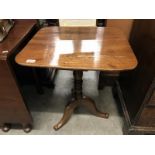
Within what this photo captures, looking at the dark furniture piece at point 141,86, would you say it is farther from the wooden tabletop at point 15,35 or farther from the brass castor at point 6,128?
the brass castor at point 6,128

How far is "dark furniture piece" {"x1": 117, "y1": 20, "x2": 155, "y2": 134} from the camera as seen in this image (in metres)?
0.98

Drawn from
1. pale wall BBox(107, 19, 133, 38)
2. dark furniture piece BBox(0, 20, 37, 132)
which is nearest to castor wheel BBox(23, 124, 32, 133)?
dark furniture piece BBox(0, 20, 37, 132)

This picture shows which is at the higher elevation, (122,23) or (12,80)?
(122,23)

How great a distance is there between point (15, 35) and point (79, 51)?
1.64 feet

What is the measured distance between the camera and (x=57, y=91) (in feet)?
5.89

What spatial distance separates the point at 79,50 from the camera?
100 centimetres

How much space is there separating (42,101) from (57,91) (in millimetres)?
198

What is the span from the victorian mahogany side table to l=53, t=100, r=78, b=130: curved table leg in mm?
213

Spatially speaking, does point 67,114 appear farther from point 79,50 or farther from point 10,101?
point 79,50

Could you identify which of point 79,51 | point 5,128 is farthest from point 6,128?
point 79,51

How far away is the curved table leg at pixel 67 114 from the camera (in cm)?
141
